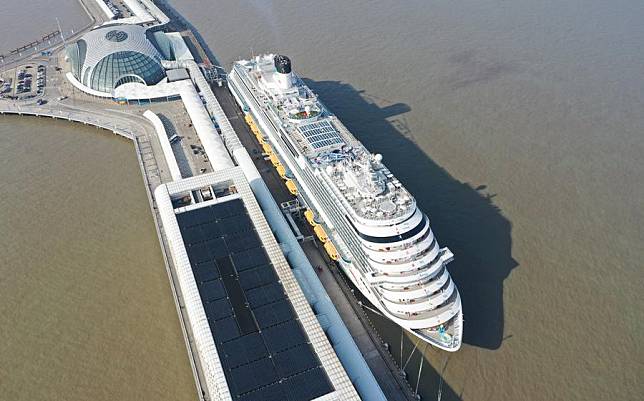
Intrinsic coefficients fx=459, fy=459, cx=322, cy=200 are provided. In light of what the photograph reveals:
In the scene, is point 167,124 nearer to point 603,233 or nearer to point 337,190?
point 337,190

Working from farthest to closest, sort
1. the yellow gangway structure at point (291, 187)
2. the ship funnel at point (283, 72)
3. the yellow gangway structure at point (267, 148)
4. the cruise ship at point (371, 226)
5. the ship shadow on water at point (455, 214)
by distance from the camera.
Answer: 1. the yellow gangway structure at point (267, 148)
2. the ship funnel at point (283, 72)
3. the yellow gangway structure at point (291, 187)
4. the ship shadow on water at point (455, 214)
5. the cruise ship at point (371, 226)

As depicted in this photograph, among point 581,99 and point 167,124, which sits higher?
point 167,124

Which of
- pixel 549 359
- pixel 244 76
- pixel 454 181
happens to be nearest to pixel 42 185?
pixel 244 76

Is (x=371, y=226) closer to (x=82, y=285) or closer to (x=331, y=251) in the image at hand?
(x=331, y=251)

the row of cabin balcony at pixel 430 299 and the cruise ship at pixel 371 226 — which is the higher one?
the cruise ship at pixel 371 226

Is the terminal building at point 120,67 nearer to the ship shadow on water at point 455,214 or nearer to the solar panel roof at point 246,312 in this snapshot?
the ship shadow on water at point 455,214

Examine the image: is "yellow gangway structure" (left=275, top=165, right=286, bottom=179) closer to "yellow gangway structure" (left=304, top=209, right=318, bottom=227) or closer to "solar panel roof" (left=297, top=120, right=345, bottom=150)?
"solar panel roof" (left=297, top=120, right=345, bottom=150)

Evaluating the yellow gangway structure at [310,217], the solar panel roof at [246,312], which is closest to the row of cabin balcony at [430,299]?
the solar panel roof at [246,312]

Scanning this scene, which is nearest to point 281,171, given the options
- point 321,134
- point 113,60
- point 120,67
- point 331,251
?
point 321,134
